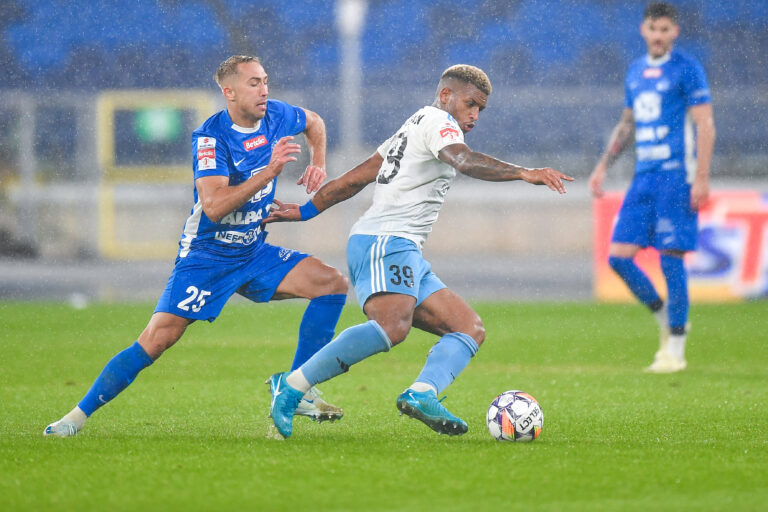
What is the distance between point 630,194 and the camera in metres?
7.65

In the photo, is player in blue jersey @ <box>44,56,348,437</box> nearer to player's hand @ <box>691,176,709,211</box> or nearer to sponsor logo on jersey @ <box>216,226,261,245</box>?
sponsor logo on jersey @ <box>216,226,261,245</box>

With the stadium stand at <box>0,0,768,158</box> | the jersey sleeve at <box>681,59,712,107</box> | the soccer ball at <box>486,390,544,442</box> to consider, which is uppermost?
the stadium stand at <box>0,0,768,158</box>

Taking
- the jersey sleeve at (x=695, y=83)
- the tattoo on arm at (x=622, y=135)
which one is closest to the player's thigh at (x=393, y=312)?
the tattoo on arm at (x=622, y=135)

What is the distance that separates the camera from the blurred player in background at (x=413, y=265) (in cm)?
457

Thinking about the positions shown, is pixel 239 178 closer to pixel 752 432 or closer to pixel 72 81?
pixel 752 432

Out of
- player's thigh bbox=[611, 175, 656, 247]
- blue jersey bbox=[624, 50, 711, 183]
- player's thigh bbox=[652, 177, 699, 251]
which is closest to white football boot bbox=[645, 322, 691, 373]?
player's thigh bbox=[652, 177, 699, 251]

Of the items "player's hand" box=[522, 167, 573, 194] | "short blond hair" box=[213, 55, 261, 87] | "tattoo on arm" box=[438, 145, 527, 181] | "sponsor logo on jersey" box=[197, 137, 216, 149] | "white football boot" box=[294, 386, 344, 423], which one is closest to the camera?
"player's hand" box=[522, 167, 573, 194]

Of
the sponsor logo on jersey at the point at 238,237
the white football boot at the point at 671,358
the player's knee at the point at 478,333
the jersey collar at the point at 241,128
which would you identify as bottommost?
the white football boot at the point at 671,358

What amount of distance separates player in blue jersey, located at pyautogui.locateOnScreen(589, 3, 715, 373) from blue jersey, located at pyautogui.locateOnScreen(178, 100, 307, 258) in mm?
3127

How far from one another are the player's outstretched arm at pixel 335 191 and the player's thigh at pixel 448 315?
2.02ft

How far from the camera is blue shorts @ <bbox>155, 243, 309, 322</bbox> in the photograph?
5016mm

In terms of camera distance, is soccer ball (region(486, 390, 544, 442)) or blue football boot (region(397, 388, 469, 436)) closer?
blue football boot (region(397, 388, 469, 436))

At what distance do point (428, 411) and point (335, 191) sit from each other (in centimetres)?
121

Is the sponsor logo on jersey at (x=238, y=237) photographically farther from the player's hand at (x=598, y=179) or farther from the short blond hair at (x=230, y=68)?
the player's hand at (x=598, y=179)
